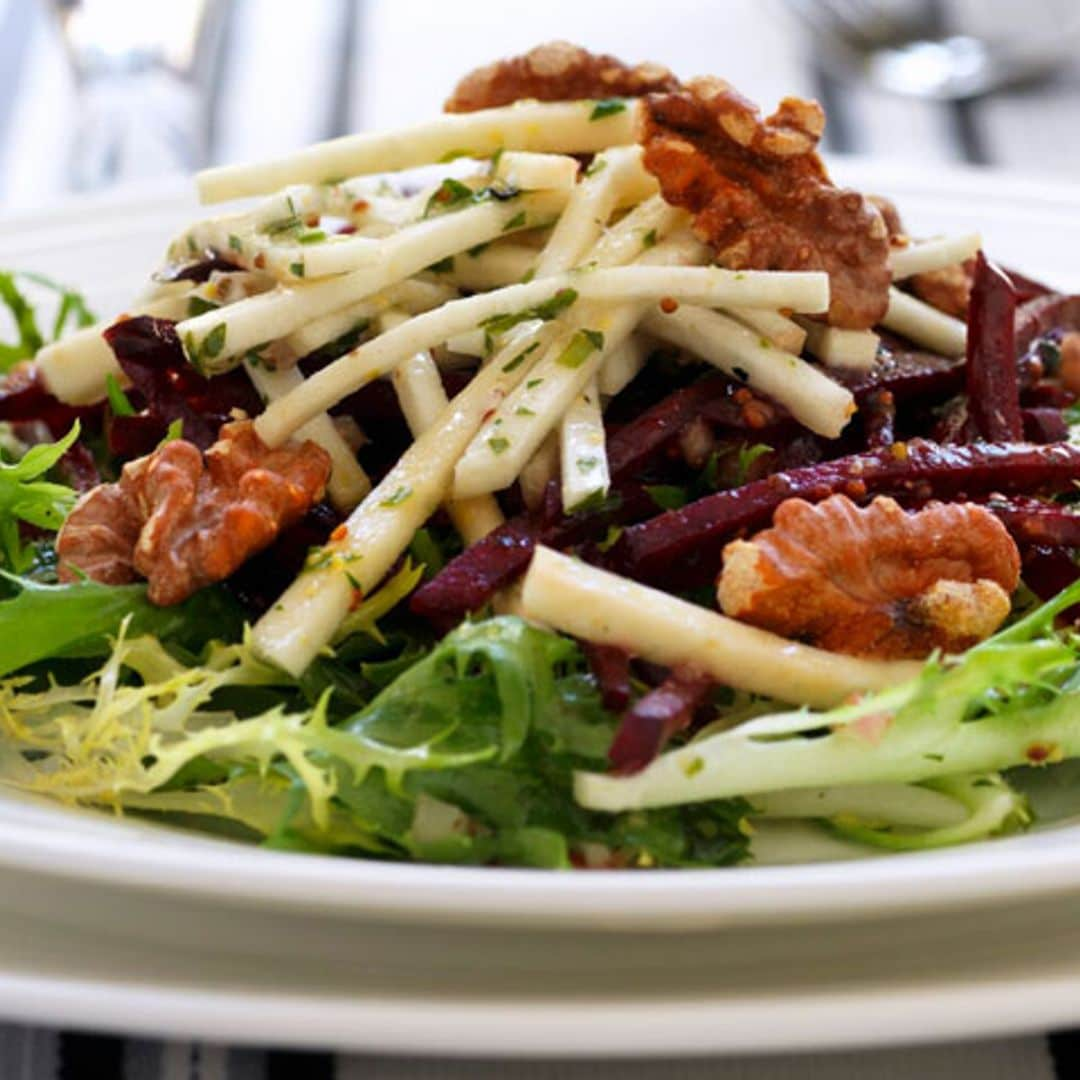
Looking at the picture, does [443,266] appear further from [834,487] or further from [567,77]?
[834,487]

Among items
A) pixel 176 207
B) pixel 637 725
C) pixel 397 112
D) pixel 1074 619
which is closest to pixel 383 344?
pixel 637 725

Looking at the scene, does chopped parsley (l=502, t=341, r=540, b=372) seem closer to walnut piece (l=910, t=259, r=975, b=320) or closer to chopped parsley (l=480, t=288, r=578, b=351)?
chopped parsley (l=480, t=288, r=578, b=351)

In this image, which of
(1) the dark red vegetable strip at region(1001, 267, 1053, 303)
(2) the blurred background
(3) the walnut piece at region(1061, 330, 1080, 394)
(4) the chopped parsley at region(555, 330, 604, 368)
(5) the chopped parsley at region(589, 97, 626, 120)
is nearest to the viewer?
(4) the chopped parsley at region(555, 330, 604, 368)

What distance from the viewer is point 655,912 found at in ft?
7.34

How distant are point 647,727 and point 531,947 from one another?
1.28 feet

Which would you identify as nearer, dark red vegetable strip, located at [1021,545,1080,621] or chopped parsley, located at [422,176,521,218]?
dark red vegetable strip, located at [1021,545,1080,621]

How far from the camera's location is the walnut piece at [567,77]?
156 inches

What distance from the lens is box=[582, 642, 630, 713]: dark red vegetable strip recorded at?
281 centimetres

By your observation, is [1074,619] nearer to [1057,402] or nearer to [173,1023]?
[1057,402]

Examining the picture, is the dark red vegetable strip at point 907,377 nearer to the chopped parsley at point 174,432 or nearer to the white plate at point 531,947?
the white plate at point 531,947

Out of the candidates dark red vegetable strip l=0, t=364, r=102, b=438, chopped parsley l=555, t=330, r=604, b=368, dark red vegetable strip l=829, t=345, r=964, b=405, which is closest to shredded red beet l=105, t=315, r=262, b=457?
dark red vegetable strip l=0, t=364, r=102, b=438

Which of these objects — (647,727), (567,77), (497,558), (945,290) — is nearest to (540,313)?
(497,558)

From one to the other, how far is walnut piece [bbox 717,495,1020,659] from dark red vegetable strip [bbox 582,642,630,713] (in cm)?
21

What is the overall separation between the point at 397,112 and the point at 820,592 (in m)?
5.41
